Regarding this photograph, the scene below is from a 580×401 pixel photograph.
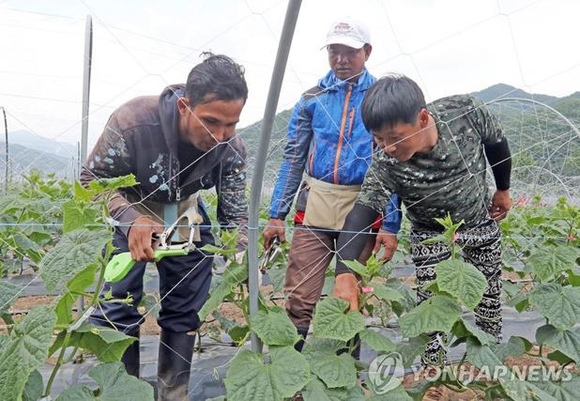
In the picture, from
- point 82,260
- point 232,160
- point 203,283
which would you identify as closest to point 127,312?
point 203,283

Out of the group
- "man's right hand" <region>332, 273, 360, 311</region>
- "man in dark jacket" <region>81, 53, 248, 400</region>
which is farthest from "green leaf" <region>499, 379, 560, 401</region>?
"man in dark jacket" <region>81, 53, 248, 400</region>

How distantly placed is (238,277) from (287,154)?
1008 millimetres

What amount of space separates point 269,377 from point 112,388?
34 centimetres

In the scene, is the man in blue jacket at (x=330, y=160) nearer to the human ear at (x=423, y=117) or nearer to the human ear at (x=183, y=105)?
the human ear at (x=423, y=117)

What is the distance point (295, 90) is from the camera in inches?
72.2

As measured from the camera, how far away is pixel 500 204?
6.90 ft

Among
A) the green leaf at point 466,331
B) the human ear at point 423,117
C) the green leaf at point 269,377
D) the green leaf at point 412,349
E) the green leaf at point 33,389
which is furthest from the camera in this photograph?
the human ear at point 423,117

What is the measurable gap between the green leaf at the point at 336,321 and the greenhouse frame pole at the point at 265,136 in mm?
159

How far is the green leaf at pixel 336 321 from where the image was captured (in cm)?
139

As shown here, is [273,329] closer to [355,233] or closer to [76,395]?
[76,395]

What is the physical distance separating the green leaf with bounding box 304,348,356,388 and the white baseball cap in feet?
3.91

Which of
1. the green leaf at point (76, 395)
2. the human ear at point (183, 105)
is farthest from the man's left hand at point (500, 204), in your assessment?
the green leaf at point (76, 395)

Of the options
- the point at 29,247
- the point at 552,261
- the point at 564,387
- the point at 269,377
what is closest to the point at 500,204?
the point at 552,261

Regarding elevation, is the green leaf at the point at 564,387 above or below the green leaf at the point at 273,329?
below
